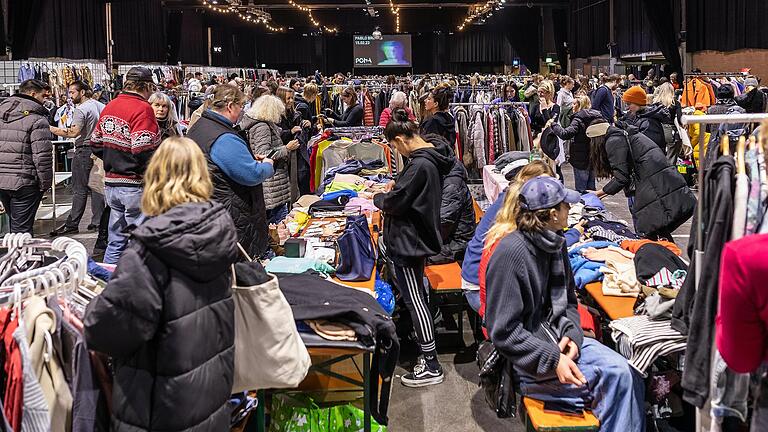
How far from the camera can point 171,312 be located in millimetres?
2324

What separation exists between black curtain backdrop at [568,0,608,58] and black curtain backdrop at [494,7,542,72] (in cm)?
516

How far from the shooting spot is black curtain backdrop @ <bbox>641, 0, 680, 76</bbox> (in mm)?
17312

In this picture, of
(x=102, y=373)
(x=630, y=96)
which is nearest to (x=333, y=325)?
(x=102, y=373)

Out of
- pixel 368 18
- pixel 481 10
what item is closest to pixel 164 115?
pixel 481 10

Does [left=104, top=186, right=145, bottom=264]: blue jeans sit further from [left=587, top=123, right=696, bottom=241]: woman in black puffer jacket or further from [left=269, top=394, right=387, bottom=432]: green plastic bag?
[left=587, top=123, right=696, bottom=241]: woman in black puffer jacket

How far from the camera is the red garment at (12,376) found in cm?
212

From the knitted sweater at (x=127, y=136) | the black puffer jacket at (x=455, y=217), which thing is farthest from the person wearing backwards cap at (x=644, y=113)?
the knitted sweater at (x=127, y=136)

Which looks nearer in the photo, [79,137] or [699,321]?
[699,321]

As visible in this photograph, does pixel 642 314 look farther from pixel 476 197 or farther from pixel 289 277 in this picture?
pixel 476 197

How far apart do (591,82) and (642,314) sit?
1371 centimetres

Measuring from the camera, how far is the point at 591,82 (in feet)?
53.2

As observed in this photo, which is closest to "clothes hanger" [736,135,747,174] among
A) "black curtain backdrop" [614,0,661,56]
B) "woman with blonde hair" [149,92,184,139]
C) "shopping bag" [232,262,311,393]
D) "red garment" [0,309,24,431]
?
"shopping bag" [232,262,311,393]

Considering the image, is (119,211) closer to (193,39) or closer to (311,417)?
(311,417)

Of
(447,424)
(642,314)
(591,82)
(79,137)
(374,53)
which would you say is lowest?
(447,424)
